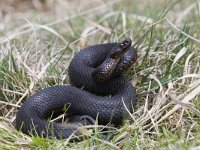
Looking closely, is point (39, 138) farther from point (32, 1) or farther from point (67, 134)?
point (32, 1)

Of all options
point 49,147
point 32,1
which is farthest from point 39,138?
point 32,1

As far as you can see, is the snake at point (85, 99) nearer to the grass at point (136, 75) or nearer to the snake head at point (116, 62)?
the snake head at point (116, 62)

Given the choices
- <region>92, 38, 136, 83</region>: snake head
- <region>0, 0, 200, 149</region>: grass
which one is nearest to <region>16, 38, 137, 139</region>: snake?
<region>92, 38, 136, 83</region>: snake head

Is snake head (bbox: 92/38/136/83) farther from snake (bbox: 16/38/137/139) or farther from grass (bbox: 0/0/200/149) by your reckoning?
grass (bbox: 0/0/200/149)

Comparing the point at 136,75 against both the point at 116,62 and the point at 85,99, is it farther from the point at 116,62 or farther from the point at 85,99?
the point at 85,99

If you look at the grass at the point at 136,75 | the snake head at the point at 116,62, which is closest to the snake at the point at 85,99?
the snake head at the point at 116,62

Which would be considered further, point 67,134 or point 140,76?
point 140,76
